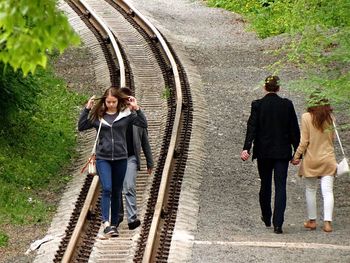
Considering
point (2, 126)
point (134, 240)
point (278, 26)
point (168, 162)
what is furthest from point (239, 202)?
point (278, 26)

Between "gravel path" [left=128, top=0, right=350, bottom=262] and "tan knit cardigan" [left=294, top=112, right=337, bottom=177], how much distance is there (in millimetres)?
702

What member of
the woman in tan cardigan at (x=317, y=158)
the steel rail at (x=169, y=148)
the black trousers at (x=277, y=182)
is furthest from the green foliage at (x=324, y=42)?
the steel rail at (x=169, y=148)

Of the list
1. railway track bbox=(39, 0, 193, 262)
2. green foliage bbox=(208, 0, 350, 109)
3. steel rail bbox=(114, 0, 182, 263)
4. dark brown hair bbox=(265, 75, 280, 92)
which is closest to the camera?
steel rail bbox=(114, 0, 182, 263)

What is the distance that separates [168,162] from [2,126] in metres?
3.03

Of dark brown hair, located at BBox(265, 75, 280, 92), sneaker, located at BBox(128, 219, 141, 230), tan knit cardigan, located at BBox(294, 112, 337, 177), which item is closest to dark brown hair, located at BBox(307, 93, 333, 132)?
tan knit cardigan, located at BBox(294, 112, 337, 177)

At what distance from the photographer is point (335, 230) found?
12.6 m

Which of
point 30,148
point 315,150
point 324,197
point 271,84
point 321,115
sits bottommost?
point 324,197

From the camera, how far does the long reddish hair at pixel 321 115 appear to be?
12242 mm

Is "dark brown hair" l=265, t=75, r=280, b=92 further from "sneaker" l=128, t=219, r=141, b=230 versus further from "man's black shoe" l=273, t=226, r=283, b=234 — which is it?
"sneaker" l=128, t=219, r=141, b=230

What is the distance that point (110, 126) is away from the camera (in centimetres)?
1172

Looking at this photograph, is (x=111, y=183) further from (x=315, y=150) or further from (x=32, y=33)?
(x=32, y=33)

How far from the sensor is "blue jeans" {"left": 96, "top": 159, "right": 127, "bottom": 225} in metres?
11.8

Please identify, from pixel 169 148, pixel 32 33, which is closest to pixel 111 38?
pixel 169 148

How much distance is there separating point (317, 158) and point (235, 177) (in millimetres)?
2500
